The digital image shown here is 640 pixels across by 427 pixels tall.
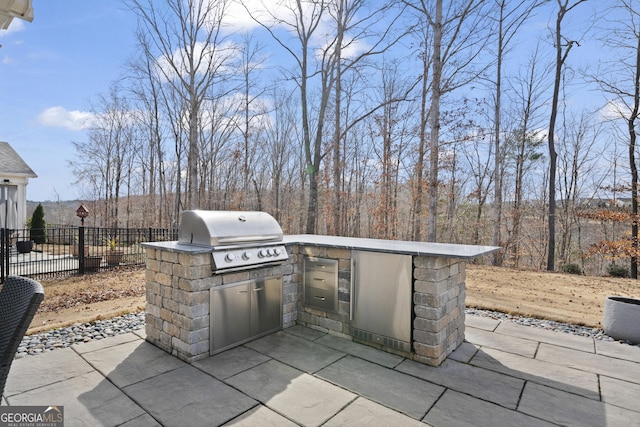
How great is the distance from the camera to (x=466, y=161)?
13.4 meters

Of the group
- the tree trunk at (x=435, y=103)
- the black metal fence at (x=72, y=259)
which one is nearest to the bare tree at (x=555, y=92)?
the tree trunk at (x=435, y=103)

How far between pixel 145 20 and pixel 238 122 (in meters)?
5.60

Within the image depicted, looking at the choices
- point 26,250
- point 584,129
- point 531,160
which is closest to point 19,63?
point 26,250

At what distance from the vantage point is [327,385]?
2453 mm

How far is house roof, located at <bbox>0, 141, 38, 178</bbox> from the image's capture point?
36.5ft

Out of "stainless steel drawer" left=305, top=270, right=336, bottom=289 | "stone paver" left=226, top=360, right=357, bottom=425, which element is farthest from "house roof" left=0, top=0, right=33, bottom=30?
"stone paver" left=226, top=360, right=357, bottom=425

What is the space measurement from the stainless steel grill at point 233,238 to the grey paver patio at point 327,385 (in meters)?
0.90

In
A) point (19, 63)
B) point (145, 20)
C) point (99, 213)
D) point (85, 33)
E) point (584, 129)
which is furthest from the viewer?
point (99, 213)

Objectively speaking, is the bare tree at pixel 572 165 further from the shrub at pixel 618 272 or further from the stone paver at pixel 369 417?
the stone paver at pixel 369 417

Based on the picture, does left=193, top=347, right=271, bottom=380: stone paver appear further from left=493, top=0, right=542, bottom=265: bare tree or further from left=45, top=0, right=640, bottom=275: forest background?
left=493, top=0, right=542, bottom=265: bare tree

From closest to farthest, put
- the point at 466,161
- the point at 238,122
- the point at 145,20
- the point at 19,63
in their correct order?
the point at 19,63, the point at 145,20, the point at 466,161, the point at 238,122

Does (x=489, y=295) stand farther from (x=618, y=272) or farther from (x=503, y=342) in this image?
(x=618, y=272)

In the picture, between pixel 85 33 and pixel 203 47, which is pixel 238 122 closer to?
pixel 203 47

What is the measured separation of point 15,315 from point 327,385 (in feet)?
6.58
